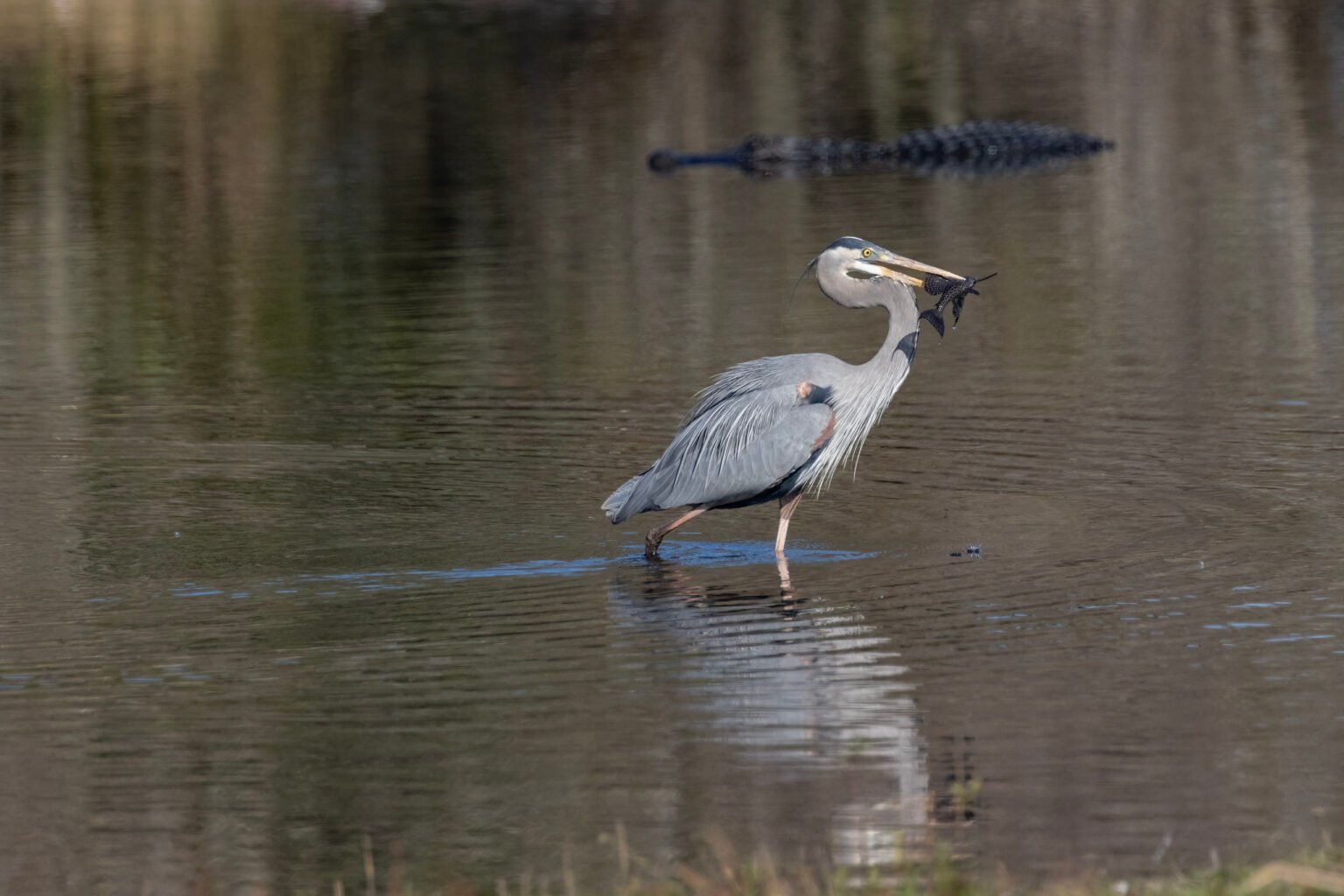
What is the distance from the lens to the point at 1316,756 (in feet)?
24.0

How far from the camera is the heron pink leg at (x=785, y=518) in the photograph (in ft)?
35.7

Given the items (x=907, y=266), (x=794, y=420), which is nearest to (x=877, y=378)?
(x=794, y=420)

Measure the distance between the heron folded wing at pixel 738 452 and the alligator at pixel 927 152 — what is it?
53.7 ft

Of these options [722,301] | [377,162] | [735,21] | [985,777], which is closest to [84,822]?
[985,777]

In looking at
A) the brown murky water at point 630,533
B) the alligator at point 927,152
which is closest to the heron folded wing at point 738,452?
the brown murky water at point 630,533

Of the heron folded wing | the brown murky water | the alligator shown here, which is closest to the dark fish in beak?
the heron folded wing

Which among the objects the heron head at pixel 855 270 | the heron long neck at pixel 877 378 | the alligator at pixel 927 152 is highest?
the alligator at pixel 927 152

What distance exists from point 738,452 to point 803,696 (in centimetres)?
275

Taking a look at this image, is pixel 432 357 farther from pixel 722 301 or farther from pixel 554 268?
pixel 554 268

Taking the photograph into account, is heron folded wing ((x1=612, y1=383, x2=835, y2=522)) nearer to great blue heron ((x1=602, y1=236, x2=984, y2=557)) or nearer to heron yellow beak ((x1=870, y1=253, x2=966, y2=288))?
great blue heron ((x1=602, y1=236, x2=984, y2=557))

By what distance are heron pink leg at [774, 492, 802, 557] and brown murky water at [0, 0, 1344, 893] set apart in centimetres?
15

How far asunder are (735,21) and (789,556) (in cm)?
3578

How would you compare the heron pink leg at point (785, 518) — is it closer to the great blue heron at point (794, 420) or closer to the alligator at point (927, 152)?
the great blue heron at point (794, 420)

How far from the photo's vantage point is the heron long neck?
11.1 metres
